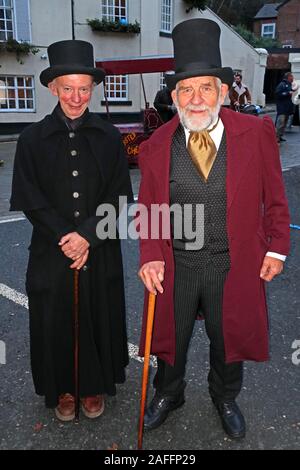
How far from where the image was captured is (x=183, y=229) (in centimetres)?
235

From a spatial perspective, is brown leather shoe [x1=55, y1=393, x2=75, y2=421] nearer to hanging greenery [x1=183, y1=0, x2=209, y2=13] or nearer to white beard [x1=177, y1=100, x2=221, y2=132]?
white beard [x1=177, y1=100, x2=221, y2=132]

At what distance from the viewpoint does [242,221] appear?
2260 millimetres

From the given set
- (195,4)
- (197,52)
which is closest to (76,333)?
(197,52)

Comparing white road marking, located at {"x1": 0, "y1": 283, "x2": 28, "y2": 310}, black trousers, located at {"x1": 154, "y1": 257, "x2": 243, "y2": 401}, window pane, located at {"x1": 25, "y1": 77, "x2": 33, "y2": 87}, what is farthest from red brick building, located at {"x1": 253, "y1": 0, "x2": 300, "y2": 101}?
black trousers, located at {"x1": 154, "y1": 257, "x2": 243, "y2": 401}

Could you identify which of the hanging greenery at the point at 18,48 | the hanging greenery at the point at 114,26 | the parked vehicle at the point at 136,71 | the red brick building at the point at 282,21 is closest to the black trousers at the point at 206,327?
the parked vehicle at the point at 136,71

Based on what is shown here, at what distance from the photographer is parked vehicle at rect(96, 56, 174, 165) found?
405 inches

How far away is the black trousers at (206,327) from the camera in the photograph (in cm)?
242

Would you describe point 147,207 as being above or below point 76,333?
above

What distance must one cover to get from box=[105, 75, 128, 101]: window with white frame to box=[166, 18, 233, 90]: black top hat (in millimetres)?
17591

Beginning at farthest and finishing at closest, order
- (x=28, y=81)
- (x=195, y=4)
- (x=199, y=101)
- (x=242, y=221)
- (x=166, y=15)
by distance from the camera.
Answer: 1. (x=195, y=4)
2. (x=166, y=15)
3. (x=28, y=81)
4. (x=242, y=221)
5. (x=199, y=101)

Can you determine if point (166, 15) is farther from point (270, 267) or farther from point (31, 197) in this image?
point (270, 267)

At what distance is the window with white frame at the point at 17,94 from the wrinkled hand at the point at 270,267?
53.0ft

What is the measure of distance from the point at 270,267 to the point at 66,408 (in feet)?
4.96

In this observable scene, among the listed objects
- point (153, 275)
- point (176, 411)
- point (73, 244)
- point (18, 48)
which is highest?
point (18, 48)
